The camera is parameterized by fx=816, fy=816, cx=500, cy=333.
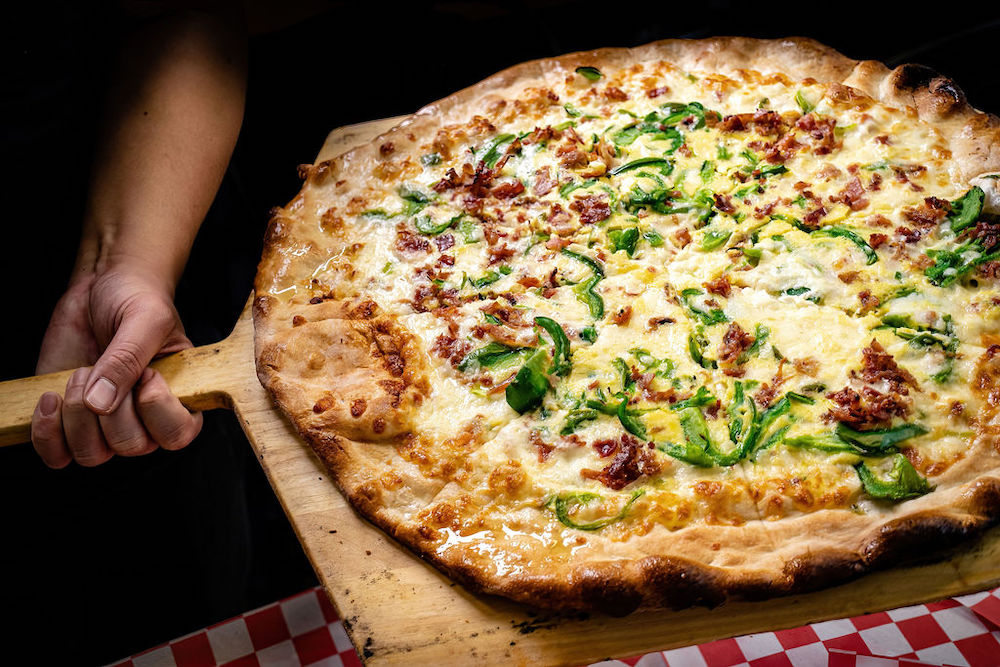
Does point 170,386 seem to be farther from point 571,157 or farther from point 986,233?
point 986,233

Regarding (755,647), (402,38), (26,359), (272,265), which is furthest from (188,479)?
(402,38)

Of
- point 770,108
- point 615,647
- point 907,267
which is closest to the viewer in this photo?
point 615,647

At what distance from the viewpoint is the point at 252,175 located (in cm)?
550

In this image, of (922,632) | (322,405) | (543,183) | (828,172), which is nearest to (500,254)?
(543,183)

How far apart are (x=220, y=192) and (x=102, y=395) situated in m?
2.37

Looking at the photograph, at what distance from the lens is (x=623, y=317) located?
3.12m

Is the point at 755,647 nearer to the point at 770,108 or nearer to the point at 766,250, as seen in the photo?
the point at 766,250

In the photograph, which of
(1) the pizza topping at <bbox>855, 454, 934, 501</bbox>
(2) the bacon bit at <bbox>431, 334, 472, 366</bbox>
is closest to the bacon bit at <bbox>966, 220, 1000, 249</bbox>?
(1) the pizza topping at <bbox>855, 454, 934, 501</bbox>

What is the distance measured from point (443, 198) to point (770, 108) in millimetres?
1694

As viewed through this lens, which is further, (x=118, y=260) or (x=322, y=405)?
(x=118, y=260)

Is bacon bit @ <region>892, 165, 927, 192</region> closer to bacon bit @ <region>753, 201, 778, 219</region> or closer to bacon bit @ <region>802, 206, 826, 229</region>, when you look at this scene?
bacon bit @ <region>802, 206, 826, 229</region>

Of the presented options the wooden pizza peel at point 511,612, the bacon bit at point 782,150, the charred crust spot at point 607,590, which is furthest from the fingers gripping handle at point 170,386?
the bacon bit at point 782,150

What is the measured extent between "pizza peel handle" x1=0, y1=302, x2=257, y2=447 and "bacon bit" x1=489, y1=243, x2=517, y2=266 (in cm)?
104

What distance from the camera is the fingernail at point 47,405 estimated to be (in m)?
2.80
